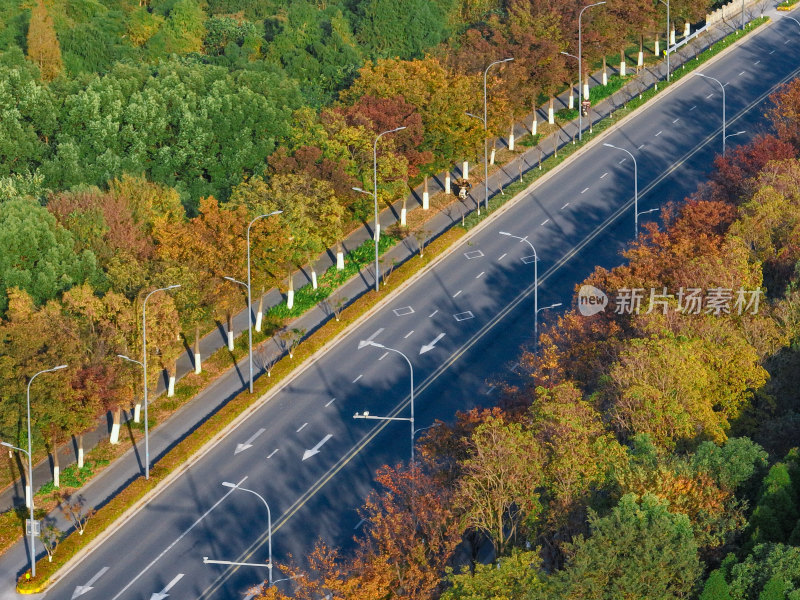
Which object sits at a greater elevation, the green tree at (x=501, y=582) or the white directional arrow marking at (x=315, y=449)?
the green tree at (x=501, y=582)

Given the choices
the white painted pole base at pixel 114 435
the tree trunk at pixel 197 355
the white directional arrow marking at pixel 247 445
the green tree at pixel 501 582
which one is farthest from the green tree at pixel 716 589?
the tree trunk at pixel 197 355

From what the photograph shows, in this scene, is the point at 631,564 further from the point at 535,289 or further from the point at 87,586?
the point at 535,289

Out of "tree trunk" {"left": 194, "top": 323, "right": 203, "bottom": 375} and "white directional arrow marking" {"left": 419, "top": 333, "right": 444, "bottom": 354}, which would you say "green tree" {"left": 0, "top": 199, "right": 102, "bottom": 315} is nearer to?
"tree trunk" {"left": 194, "top": 323, "right": 203, "bottom": 375}

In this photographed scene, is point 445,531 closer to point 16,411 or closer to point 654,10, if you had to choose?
point 16,411

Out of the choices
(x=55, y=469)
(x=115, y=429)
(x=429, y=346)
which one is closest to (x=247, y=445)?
(x=115, y=429)

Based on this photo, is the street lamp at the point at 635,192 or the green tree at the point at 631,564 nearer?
the green tree at the point at 631,564

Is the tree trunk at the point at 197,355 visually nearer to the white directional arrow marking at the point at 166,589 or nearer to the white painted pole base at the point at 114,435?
the white painted pole base at the point at 114,435
